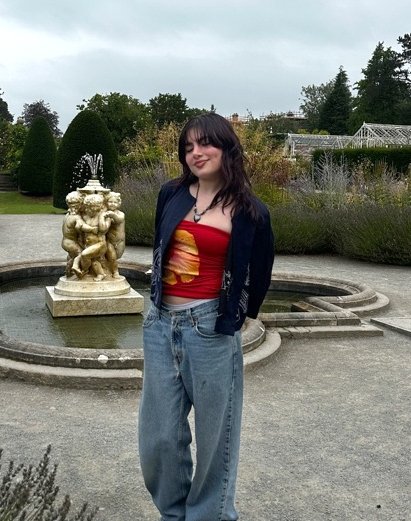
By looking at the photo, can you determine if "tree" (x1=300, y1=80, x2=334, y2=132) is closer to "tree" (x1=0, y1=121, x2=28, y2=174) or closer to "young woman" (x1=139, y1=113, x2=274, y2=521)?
"tree" (x1=0, y1=121, x2=28, y2=174)

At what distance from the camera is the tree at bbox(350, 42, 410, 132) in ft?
175

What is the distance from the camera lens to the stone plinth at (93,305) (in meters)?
6.67

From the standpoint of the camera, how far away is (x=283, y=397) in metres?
4.79

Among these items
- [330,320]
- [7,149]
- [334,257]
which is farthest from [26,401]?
[7,149]

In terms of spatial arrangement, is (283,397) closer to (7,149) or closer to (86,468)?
(86,468)

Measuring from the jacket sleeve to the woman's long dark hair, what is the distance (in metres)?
0.06

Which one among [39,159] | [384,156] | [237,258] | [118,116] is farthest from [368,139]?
[237,258]

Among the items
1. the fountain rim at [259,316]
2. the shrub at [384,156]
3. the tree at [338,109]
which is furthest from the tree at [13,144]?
the tree at [338,109]

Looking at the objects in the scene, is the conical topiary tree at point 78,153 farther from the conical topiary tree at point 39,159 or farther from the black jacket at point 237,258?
the black jacket at point 237,258

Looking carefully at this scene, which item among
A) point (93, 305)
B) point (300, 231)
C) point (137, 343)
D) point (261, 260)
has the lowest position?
point (137, 343)

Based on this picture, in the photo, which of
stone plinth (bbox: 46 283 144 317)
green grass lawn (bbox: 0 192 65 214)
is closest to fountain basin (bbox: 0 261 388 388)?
stone plinth (bbox: 46 283 144 317)

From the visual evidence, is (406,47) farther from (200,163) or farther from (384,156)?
(200,163)

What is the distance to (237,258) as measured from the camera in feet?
7.86

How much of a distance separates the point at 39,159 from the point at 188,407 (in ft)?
84.7
